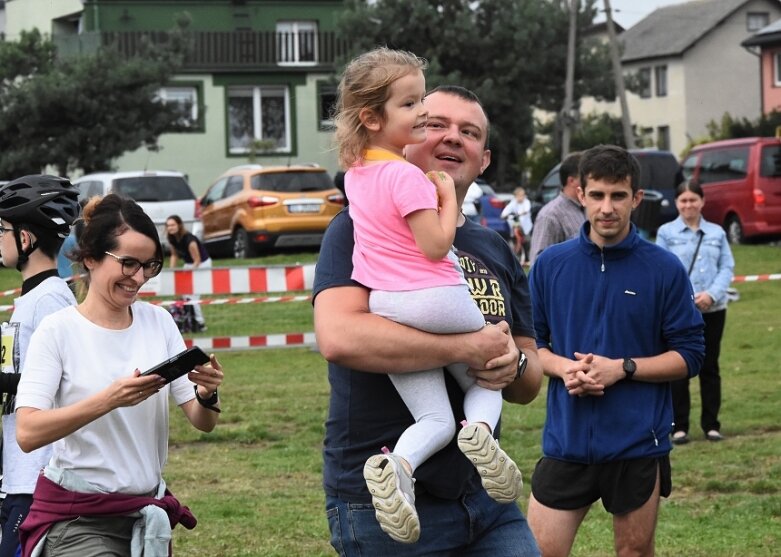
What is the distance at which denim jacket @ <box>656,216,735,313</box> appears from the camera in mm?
11398

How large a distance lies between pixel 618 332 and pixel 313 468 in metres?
5.08

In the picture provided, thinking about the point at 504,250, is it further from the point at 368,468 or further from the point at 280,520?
the point at 280,520

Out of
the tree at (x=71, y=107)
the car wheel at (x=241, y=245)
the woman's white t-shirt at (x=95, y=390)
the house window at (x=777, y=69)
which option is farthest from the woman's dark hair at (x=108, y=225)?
the house window at (x=777, y=69)

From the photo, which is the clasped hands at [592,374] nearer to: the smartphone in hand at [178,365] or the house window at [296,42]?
the smartphone in hand at [178,365]

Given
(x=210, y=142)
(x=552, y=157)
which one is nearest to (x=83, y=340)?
(x=210, y=142)

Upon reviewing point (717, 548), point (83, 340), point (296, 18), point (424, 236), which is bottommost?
point (717, 548)

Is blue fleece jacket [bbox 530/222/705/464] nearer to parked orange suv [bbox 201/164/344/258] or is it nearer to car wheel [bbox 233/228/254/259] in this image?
parked orange suv [bbox 201/164/344/258]

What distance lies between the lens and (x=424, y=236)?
3990mm

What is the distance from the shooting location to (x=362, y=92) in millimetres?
4133

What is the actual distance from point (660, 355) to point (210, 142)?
46.0m

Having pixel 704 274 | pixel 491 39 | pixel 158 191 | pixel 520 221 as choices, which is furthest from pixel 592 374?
pixel 491 39

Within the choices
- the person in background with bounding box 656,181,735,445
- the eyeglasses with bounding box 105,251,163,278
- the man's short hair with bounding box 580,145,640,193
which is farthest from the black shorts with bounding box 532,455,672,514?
the person in background with bounding box 656,181,735,445

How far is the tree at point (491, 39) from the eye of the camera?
47.0 m

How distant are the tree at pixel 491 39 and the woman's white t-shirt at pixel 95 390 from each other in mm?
42347
